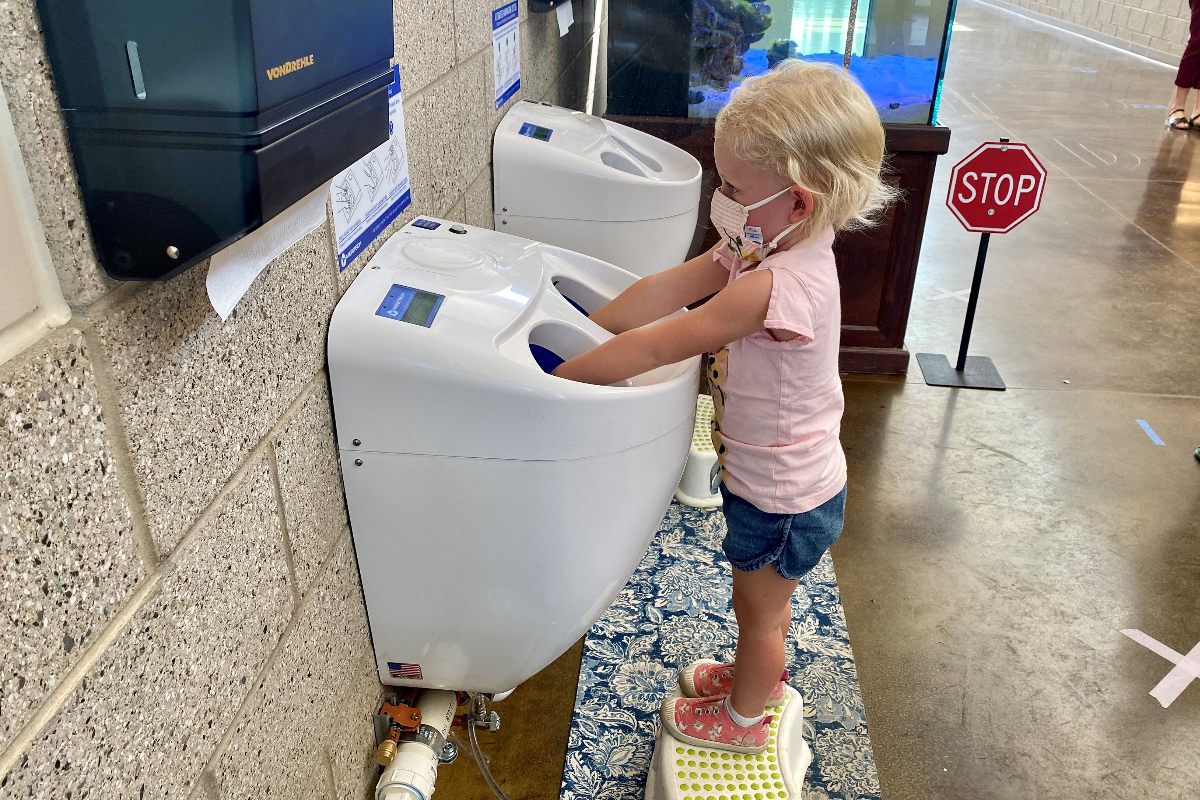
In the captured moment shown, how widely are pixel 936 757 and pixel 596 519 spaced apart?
0.85 m

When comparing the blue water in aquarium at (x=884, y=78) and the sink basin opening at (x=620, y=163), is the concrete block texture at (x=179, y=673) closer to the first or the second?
the sink basin opening at (x=620, y=163)

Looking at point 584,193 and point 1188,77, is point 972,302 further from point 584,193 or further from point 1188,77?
point 1188,77

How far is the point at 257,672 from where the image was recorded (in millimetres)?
1047

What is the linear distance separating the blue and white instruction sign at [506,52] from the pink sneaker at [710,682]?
126 centimetres

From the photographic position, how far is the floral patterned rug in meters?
1.58

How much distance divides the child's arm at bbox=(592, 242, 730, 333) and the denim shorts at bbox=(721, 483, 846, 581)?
0.31 meters

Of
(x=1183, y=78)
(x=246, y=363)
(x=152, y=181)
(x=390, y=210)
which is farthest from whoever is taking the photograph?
(x=1183, y=78)

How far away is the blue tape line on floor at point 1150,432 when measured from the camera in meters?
2.65

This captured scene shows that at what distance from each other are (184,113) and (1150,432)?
9.32 ft

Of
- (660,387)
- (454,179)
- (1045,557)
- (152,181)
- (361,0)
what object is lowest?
(1045,557)

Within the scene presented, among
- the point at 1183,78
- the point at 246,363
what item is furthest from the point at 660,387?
the point at 1183,78

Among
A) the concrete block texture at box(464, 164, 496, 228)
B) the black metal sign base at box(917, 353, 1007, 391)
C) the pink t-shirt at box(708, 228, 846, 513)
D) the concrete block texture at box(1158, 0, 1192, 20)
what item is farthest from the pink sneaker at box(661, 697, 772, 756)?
the concrete block texture at box(1158, 0, 1192, 20)

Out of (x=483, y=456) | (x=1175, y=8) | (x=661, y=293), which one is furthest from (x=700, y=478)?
(x=1175, y=8)

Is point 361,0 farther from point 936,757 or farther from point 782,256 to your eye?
point 936,757
